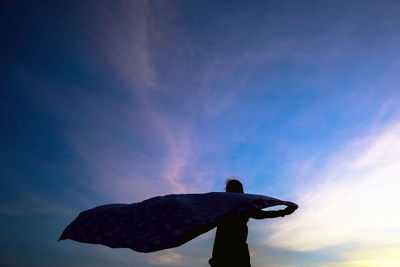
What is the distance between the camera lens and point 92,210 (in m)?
4.80

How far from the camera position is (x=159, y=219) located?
4.25 m

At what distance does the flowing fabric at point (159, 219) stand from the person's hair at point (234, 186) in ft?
3.19

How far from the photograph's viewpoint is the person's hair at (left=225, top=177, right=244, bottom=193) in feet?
18.6

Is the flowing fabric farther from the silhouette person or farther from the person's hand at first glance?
the silhouette person

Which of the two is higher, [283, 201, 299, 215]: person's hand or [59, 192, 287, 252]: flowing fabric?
[283, 201, 299, 215]: person's hand

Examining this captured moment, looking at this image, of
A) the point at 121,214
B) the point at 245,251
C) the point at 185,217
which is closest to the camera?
the point at 185,217

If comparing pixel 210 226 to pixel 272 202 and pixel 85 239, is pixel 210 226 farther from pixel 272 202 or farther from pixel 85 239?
pixel 85 239

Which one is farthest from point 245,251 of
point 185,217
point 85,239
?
point 85,239

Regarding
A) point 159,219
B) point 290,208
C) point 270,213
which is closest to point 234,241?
point 270,213

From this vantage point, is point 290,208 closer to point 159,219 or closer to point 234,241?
point 234,241

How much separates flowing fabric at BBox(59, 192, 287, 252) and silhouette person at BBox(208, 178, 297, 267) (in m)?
0.73

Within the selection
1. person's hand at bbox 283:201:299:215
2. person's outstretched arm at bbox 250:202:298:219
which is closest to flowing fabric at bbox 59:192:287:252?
person's hand at bbox 283:201:299:215

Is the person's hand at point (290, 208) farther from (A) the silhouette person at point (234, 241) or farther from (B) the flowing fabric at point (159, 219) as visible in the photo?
(B) the flowing fabric at point (159, 219)

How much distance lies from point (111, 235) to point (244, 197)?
2024 mm
